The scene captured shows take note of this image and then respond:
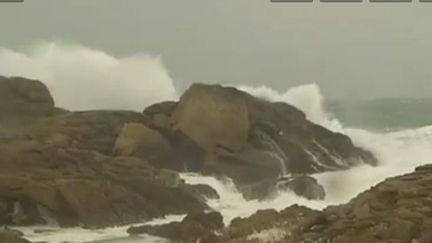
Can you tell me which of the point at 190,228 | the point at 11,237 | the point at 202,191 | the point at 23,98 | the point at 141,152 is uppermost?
the point at 23,98

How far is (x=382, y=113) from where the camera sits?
125 feet

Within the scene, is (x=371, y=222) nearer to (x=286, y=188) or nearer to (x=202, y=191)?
(x=202, y=191)

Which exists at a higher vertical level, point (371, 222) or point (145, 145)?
point (145, 145)

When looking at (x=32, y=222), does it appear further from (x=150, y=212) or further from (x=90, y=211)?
(x=150, y=212)

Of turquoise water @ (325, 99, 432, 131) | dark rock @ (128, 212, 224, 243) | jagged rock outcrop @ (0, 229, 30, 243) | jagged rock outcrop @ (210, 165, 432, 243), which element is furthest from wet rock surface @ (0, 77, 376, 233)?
turquoise water @ (325, 99, 432, 131)

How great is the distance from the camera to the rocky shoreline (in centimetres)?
1388

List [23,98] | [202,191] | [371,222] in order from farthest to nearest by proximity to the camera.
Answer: [23,98], [202,191], [371,222]

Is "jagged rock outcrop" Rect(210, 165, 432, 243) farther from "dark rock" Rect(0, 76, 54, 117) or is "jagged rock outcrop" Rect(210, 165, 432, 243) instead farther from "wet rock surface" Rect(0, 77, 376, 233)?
"dark rock" Rect(0, 76, 54, 117)

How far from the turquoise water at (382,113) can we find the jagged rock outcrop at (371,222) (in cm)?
2060

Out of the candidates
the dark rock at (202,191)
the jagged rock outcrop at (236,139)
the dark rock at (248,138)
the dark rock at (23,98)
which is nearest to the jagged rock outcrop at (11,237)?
the dark rock at (202,191)

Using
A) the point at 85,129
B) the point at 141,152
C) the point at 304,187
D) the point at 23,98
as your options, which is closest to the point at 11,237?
the point at 141,152

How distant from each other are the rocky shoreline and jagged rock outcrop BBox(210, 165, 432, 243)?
2 cm

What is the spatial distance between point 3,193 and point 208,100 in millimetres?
8490

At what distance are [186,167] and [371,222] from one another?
11.7 metres
